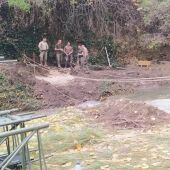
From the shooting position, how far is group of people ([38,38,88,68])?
27.3m

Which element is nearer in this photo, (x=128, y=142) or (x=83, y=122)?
(x=128, y=142)

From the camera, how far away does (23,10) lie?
27391mm

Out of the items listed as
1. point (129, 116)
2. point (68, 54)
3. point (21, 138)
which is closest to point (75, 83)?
point (68, 54)

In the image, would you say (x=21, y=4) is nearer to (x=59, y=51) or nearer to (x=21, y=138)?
(x=59, y=51)

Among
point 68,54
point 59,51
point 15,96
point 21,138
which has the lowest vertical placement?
point 15,96

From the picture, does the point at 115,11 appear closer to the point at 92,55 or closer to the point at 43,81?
the point at 92,55

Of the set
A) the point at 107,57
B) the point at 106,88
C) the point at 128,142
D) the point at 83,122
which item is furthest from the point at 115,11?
the point at 128,142

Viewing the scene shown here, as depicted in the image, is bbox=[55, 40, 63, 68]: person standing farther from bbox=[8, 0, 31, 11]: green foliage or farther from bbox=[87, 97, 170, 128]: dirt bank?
bbox=[87, 97, 170, 128]: dirt bank

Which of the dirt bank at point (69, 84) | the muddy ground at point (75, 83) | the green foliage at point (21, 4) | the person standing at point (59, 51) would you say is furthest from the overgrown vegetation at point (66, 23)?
the dirt bank at point (69, 84)

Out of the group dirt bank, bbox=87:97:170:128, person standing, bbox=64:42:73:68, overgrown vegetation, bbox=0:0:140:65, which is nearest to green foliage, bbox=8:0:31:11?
overgrown vegetation, bbox=0:0:140:65

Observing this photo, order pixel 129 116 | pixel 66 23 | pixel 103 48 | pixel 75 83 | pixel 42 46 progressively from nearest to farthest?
pixel 129 116 < pixel 75 83 < pixel 42 46 < pixel 66 23 < pixel 103 48

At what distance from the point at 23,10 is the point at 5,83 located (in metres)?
6.24

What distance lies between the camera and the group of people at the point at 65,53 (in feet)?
89.7

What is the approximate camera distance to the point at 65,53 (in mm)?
27797
